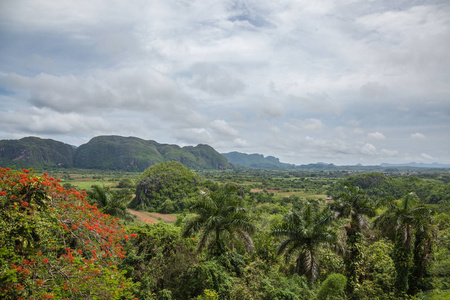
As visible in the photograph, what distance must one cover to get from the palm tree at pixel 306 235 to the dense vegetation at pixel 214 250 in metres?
0.06

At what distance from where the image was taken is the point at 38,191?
634 centimetres

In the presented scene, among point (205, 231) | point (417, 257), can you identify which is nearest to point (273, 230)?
point (205, 231)

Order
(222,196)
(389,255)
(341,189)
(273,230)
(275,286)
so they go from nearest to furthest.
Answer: (275,286), (222,196), (273,230), (341,189), (389,255)

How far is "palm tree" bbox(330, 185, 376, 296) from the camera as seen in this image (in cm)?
1620

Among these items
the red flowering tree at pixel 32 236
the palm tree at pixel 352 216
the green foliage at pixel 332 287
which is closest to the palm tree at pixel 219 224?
the green foliage at pixel 332 287

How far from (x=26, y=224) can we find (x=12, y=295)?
197 centimetres

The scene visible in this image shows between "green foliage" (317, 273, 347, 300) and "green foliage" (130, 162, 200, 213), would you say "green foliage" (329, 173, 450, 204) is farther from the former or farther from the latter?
"green foliage" (317, 273, 347, 300)

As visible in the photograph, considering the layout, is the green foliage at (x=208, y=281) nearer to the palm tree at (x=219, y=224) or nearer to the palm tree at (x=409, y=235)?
the palm tree at (x=219, y=224)

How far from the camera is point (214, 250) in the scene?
1397 cm

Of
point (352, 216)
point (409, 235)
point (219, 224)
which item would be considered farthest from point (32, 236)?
point (409, 235)

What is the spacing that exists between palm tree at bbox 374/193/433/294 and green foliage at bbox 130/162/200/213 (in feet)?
151

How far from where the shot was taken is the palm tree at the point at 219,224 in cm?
1334

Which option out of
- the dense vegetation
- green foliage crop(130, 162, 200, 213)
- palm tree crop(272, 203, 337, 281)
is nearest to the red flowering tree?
the dense vegetation

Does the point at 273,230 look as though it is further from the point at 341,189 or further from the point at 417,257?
the point at 417,257
